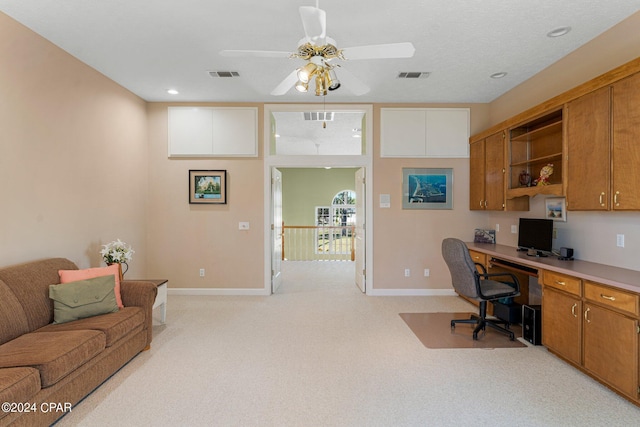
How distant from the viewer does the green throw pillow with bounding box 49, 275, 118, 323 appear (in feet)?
8.62

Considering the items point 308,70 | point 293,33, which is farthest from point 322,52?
point 293,33

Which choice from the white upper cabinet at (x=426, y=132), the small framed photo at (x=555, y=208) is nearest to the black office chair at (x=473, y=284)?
the small framed photo at (x=555, y=208)

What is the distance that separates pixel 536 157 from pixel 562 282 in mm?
1791

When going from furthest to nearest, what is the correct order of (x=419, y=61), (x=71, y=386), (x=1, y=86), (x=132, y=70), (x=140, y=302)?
(x=132, y=70) → (x=419, y=61) → (x=140, y=302) → (x=1, y=86) → (x=71, y=386)

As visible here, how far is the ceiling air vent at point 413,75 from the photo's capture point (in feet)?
12.6

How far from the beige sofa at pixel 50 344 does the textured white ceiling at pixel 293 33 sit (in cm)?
223

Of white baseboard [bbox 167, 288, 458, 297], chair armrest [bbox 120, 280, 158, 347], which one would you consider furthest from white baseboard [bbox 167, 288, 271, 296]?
chair armrest [bbox 120, 280, 158, 347]

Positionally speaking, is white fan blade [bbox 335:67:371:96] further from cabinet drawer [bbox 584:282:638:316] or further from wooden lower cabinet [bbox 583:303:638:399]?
wooden lower cabinet [bbox 583:303:638:399]

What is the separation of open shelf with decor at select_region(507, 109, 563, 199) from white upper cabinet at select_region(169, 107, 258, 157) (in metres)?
3.70

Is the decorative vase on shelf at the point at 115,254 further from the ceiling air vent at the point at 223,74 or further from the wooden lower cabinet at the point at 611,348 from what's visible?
the wooden lower cabinet at the point at 611,348

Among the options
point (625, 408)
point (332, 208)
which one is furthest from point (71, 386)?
point (332, 208)

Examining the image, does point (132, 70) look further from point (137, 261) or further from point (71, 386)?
point (71, 386)

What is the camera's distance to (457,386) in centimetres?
248

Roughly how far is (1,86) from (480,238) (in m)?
5.89
